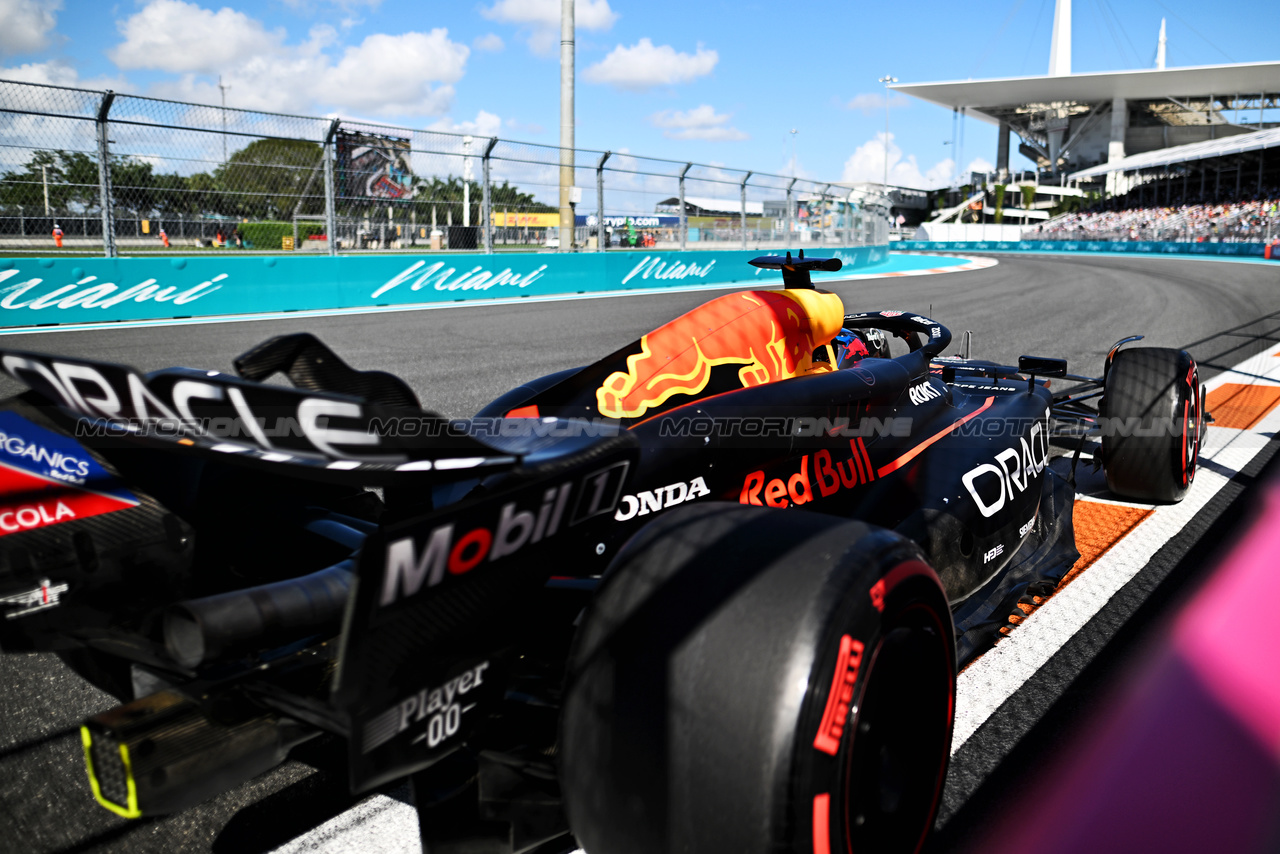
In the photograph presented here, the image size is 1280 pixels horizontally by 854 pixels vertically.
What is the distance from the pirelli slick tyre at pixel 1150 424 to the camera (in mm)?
3781

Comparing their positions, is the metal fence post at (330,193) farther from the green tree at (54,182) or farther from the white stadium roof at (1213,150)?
the white stadium roof at (1213,150)

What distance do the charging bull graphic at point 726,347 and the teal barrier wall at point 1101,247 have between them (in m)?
40.0

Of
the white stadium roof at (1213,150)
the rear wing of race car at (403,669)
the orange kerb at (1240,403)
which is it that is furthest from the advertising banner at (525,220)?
the white stadium roof at (1213,150)

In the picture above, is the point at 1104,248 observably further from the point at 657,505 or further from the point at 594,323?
the point at 657,505

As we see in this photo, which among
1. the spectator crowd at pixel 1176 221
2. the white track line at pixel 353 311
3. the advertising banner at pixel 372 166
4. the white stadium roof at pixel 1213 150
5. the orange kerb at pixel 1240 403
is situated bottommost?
the orange kerb at pixel 1240 403

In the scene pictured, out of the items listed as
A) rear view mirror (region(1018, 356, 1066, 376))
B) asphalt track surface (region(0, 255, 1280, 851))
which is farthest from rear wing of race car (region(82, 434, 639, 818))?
rear view mirror (region(1018, 356, 1066, 376))

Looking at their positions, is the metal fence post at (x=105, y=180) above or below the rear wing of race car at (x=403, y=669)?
above

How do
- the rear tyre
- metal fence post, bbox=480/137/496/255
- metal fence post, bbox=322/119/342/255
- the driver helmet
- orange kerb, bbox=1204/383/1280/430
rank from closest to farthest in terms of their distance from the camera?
the rear tyre
the driver helmet
orange kerb, bbox=1204/383/1280/430
metal fence post, bbox=322/119/342/255
metal fence post, bbox=480/137/496/255

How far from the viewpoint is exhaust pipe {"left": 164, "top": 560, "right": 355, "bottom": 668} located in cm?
139

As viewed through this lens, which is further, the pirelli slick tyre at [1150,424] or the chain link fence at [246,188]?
the chain link fence at [246,188]

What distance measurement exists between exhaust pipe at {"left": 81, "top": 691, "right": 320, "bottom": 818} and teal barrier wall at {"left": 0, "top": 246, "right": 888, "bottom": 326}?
33.3 feet

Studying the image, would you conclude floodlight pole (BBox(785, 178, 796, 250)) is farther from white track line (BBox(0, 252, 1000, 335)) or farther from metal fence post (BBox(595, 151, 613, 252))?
metal fence post (BBox(595, 151, 613, 252))

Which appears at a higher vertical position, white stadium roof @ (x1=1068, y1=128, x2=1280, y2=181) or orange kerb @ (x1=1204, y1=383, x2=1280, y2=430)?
white stadium roof @ (x1=1068, y1=128, x2=1280, y2=181)

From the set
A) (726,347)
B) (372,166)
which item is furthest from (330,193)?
(726,347)
